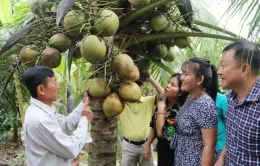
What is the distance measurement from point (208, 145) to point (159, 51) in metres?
0.78

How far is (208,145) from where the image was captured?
7.47 ft

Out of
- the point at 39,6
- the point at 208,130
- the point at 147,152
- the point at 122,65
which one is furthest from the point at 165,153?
the point at 39,6

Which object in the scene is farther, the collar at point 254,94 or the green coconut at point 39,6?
the green coconut at point 39,6

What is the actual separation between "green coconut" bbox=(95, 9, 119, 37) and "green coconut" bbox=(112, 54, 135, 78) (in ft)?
0.56

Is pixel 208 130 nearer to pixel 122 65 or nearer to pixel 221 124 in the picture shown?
pixel 221 124

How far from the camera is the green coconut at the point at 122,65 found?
2135mm

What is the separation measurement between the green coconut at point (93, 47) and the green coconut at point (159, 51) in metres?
0.65

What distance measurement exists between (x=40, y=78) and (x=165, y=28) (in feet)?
3.05

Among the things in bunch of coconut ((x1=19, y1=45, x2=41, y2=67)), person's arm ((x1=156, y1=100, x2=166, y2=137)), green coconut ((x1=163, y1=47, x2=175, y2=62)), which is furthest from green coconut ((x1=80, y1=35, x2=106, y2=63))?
person's arm ((x1=156, y1=100, x2=166, y2=137))

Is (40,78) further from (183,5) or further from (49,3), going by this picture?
(183,5)

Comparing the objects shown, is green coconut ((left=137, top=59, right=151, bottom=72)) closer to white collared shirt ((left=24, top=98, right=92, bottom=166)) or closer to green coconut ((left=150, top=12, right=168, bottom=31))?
green coconut ((left=150, top=12, right=168, bottom=31))

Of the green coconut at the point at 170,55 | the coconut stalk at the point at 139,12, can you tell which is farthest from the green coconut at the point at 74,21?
the green coconut at the point at 170,55

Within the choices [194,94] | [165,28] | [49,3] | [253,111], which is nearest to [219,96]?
[194,94]

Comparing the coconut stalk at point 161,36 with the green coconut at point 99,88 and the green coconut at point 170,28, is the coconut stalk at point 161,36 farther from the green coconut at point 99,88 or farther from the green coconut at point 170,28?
the green coconut at point 99,88
